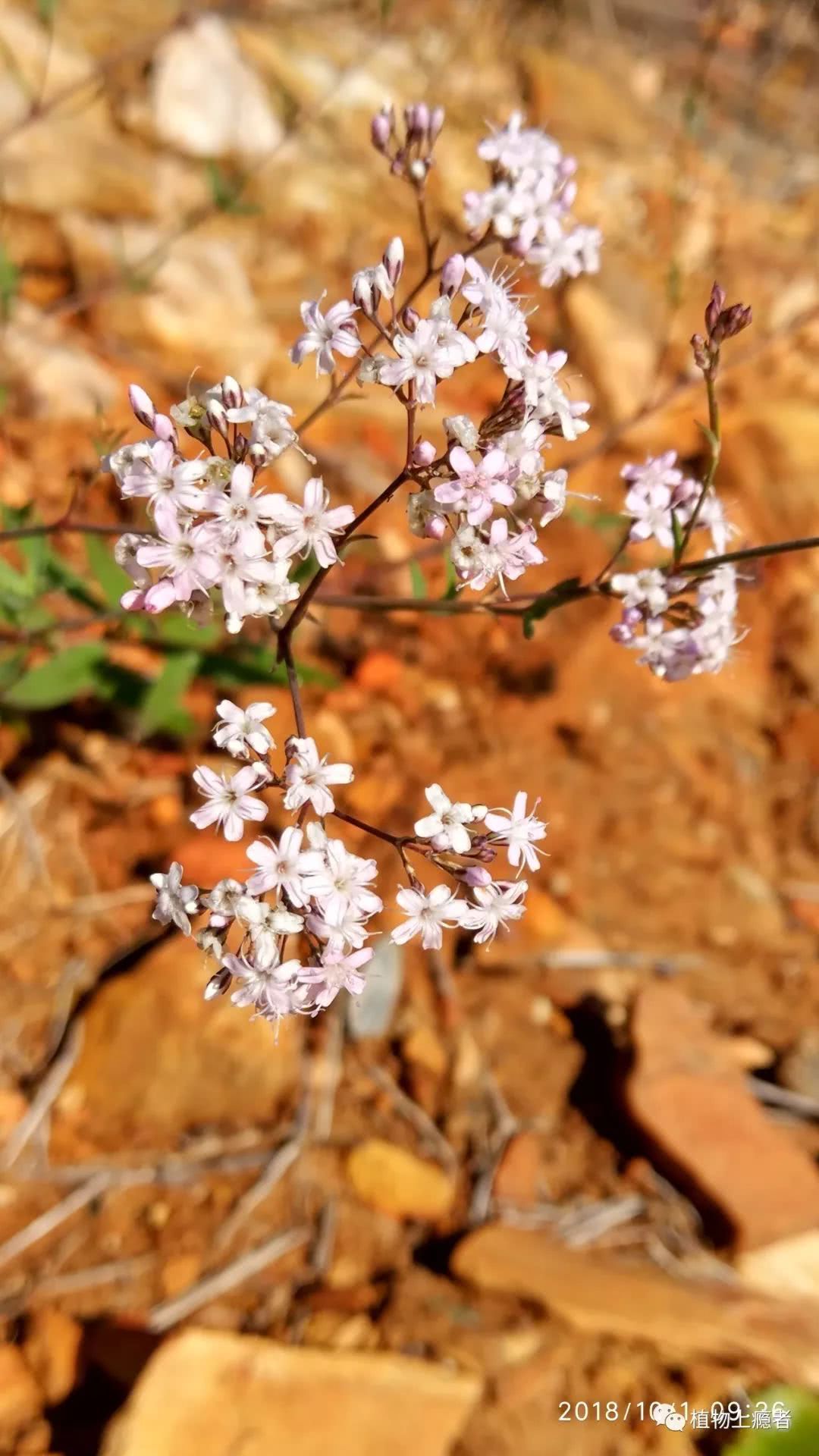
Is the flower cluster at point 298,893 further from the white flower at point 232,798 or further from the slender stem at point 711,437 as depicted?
the slender stem at point 711,437

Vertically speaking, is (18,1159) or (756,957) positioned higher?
(756,957)

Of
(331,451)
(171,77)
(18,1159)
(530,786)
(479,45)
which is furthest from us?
(479,45)

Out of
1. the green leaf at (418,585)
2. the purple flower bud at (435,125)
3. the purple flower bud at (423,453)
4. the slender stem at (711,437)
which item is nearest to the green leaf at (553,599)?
the slender stem at (711,437)

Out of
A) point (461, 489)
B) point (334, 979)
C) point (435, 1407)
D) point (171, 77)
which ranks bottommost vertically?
point (435, 1407)

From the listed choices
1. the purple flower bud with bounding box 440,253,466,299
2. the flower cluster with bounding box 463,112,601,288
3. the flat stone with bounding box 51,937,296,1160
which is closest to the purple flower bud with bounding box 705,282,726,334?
the purple flower bud with bounding box 440,253,466,299

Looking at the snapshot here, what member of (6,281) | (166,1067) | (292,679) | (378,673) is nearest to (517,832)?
(292,679)

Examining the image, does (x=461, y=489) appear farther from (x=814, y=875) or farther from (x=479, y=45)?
(x=479, y=45)

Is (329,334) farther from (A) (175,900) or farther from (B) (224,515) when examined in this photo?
(A) (175,900)

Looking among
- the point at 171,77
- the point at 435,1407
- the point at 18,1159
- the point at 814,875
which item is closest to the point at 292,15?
the point at 171,77
